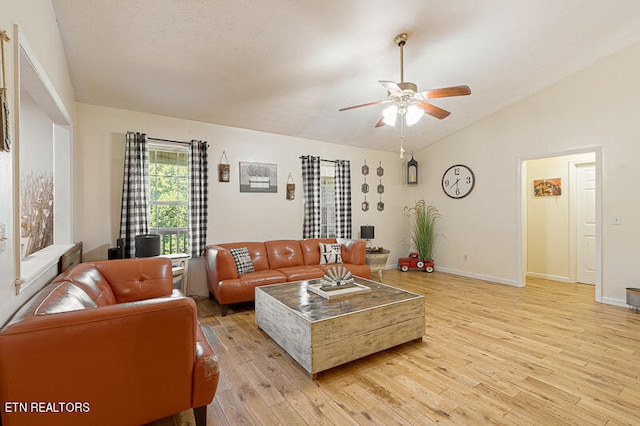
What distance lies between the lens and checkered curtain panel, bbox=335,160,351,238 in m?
5.63

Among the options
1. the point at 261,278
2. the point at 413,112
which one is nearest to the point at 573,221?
the point at 413,112

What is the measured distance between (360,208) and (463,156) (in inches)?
86.2

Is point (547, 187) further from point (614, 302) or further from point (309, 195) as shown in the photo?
point (309, 195)

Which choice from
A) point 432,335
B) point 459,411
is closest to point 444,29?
point 432,335

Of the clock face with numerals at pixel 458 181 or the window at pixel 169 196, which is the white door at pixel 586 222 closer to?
Answer: the clock face with numerals at pixel 458 181

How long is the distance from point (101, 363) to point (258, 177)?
3786 mm

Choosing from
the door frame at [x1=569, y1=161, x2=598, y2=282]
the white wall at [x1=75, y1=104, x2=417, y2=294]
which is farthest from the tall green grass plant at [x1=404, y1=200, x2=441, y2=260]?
the door frame at [x1=569, y1=161, x2=598, y2=282]

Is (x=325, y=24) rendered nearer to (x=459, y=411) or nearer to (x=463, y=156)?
(x=459, y=411)

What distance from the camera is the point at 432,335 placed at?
9.82 feet

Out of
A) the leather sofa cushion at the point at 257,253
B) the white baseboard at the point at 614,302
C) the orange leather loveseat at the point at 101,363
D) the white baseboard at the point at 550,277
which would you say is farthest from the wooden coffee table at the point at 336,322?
the white baseboard at the point at 550,277

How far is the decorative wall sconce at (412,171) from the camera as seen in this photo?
6.46 meters

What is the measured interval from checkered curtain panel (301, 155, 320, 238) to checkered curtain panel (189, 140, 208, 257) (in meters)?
1.69

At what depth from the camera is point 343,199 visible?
5.67 m

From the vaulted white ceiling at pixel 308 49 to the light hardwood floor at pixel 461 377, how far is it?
2802 mm
